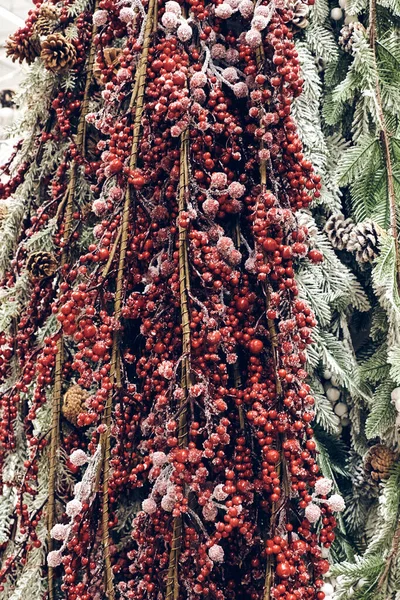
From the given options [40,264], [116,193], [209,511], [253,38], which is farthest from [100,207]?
[209,511]

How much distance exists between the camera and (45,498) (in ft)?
2.63

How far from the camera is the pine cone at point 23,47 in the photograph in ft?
2.90

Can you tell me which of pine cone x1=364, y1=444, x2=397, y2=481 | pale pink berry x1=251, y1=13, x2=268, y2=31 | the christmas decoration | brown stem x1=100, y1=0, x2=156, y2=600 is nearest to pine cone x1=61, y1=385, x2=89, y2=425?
Result: the christmas decoration

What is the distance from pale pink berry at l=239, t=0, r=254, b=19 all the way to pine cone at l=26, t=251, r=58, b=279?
14.0 inches

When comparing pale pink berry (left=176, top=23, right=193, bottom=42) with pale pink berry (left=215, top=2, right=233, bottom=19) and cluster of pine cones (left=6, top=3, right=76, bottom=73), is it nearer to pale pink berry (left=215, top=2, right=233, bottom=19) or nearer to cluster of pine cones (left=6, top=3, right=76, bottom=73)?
pale pink berry (left=215, top=2, right=233, bottom=19)

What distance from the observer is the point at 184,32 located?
0.67 meters

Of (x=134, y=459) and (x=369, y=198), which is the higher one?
(x=369, y=198)

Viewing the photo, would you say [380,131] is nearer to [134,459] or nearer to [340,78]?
[340,78]

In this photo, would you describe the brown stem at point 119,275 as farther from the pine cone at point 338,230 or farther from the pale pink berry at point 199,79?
the pine cone at point 338,230

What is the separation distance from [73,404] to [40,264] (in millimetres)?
174

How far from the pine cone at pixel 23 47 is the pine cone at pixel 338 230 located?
1.49ft

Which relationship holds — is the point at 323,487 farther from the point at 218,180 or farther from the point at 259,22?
the point at 259,22

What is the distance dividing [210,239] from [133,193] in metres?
0.10

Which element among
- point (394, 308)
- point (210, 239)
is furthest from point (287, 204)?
point (394, 308)
